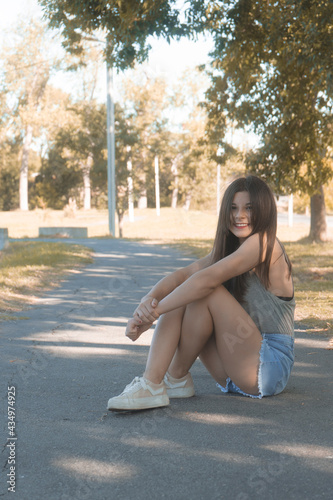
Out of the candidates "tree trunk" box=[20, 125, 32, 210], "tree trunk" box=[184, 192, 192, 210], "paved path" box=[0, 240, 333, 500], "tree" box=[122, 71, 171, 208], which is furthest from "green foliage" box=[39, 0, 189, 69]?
"tree trunk" box=[184, 192, 192, 210]

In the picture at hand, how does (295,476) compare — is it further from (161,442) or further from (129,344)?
(129,344)

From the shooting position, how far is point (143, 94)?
1714 inches

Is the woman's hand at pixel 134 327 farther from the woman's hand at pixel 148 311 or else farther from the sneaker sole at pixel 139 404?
the sneaker sole at pixel 139 404

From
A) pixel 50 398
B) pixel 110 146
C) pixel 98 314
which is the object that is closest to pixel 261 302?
pixel 50 398

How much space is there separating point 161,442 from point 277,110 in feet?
33.3

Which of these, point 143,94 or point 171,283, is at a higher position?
point 143,94

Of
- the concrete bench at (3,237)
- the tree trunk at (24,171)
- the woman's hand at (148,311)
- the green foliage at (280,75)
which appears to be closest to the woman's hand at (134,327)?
the woman's hand at (148,311)

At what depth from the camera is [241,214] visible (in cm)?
374

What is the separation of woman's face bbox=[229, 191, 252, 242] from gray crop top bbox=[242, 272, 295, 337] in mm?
255

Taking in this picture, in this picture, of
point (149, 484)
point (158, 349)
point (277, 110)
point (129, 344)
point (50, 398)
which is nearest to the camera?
point (149, 484)

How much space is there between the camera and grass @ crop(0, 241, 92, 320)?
8.20 m

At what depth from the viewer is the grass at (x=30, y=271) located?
8.20 metres

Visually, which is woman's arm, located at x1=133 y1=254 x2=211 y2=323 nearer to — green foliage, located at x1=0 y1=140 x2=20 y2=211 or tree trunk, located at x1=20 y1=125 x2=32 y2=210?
tree trunk, located at x1=20 y1=125 x2=32 y2=210
